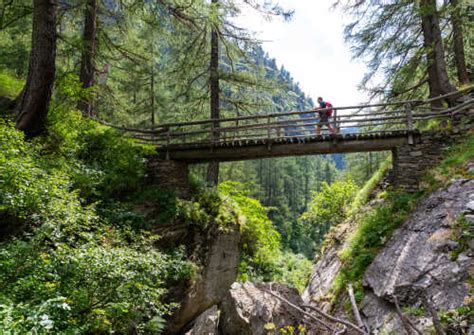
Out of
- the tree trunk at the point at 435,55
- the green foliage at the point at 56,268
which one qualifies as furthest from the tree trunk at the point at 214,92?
the tree trunk at the point at 435,55

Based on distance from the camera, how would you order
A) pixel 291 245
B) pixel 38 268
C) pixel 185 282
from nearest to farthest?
pixel 38 268
pixel 185 282
pixel 291 245

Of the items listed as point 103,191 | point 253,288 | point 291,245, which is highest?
point 103,191

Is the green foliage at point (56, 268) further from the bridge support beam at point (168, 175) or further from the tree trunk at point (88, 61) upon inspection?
the tree trunk at point (88, 61)

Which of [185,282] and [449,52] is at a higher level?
[449,52]

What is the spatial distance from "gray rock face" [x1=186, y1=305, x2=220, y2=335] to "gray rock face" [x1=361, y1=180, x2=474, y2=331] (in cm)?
349

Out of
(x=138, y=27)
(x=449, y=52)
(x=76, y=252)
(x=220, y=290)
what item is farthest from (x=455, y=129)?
(x=138, y=27)

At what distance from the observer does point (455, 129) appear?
30.9ft

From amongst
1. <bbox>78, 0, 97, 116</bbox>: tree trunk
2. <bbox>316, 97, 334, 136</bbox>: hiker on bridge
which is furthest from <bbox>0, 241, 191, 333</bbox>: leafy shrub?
<bbox>316, 97, 334, 136</bbox>: hiker on bridge

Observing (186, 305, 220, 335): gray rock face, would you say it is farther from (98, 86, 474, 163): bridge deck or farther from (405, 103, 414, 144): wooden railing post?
(405, 103, 414, 144): wooden railing post

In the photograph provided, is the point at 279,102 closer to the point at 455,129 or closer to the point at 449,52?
the point at 455,129

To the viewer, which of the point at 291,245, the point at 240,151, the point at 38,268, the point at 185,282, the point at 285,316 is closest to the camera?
the point at 38,268

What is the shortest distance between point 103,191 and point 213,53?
780cm

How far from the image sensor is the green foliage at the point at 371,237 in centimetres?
805

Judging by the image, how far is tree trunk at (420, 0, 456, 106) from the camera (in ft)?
35.1
